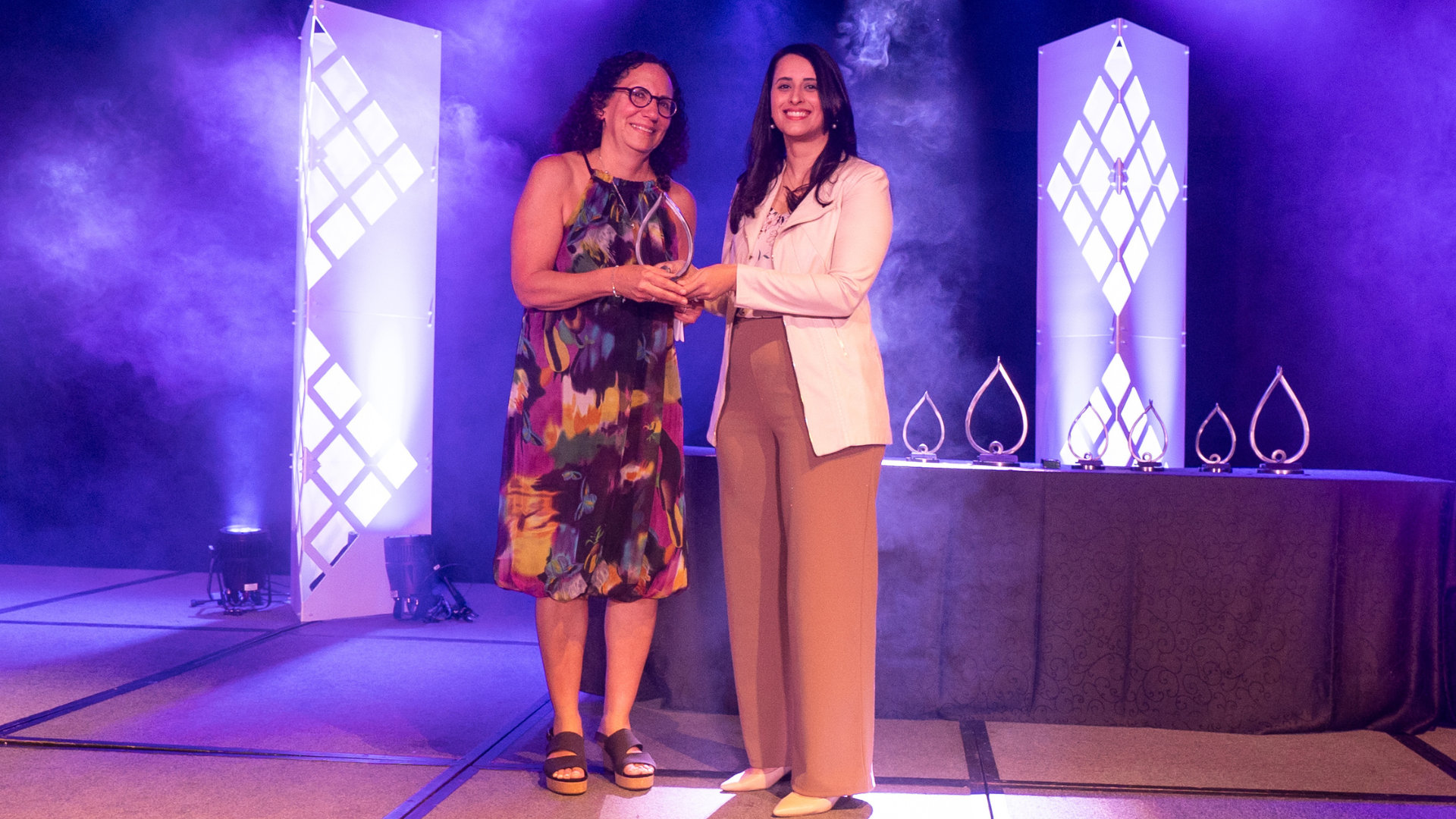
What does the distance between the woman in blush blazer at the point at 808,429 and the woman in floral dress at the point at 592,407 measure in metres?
0.19

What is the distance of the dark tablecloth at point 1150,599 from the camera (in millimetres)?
2371

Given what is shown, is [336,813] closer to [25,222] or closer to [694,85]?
[694,85]

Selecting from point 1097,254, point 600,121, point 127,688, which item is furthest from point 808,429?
point 1097,254

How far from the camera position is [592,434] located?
77.2 inches

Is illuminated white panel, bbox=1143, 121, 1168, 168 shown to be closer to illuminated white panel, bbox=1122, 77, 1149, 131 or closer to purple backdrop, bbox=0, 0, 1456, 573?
illuminated white panel, bbox=1122, 77, 1149, 131

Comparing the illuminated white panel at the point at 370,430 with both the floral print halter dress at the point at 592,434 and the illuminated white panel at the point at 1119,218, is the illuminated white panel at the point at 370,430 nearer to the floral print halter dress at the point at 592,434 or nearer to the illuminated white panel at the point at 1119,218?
the floral print halter dress at the point at 592,434

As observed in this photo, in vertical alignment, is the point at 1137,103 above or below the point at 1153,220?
above

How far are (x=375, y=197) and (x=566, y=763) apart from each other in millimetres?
2579

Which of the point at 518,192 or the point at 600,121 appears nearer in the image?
the point at 600,121

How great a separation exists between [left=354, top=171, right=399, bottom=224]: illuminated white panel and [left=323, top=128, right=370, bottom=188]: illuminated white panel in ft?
0.16

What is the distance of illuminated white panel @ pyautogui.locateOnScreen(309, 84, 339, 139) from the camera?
363 centimetres

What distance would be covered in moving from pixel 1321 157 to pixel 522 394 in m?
3.62

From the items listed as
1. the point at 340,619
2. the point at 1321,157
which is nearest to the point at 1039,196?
the point at 1321,157

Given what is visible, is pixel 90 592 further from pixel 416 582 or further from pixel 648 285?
pixel 648 285
